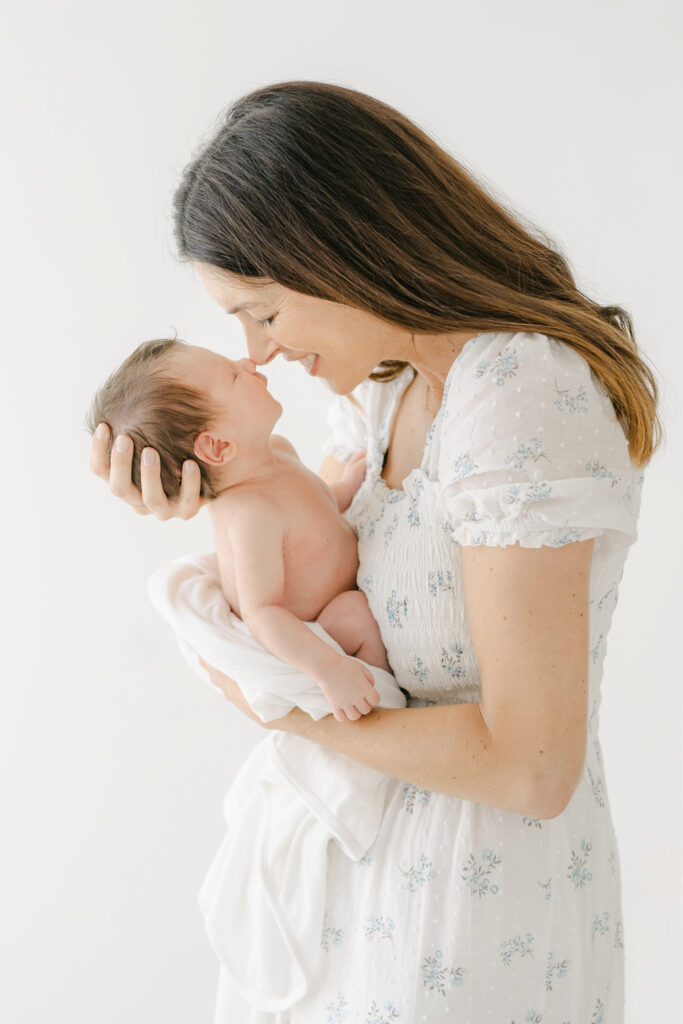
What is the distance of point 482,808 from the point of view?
1.15 metres

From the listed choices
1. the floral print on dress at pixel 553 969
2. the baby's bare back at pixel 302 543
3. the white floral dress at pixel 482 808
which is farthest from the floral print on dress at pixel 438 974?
the baby's bare back at pixel 302 543

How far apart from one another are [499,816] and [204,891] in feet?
1.54

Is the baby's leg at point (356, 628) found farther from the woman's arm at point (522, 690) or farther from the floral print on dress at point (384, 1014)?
the floral print on dress at point (384, 1014)

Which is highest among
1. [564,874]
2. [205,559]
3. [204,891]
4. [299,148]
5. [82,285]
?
[299,148]

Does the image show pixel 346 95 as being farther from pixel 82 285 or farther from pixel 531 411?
pixel 82 285

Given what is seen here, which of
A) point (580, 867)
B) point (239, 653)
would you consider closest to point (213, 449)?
point (239, 653)

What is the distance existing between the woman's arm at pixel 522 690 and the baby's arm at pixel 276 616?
130mm

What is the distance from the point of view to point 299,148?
111cm

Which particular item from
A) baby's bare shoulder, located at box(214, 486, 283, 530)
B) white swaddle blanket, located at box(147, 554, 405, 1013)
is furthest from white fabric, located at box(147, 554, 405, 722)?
baby's bare shoulder, located at box(214, 486, 283, 530)

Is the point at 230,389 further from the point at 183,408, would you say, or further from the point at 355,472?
the point at 355,472

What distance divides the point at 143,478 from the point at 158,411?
90 millimetres

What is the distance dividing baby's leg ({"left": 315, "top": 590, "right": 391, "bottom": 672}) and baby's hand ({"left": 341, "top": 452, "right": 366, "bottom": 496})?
24cm

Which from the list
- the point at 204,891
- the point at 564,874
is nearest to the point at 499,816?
the point at 564,874

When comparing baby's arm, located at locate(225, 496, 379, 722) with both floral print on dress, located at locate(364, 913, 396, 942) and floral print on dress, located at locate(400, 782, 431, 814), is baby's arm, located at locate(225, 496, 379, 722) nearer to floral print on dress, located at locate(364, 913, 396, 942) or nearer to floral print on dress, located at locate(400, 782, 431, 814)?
floral print on dress, located at locate(400, 782, 431, 814)
